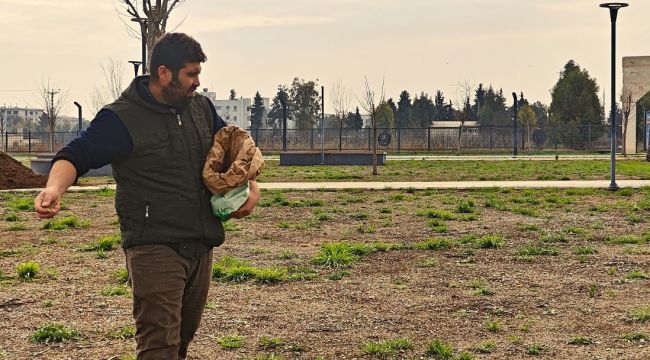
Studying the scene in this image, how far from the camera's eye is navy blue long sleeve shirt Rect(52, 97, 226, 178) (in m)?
3.67

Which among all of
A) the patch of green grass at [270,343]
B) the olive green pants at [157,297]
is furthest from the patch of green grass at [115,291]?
the olive green pants at [157,297]

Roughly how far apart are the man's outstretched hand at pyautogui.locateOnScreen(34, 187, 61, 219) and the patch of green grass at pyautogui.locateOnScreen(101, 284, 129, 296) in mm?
4103

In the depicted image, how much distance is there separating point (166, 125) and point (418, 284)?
4.42 metres

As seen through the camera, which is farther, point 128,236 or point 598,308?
point 598,308

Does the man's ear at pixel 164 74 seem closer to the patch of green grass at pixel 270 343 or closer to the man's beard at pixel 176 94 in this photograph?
the man's beard at pixel 176 94

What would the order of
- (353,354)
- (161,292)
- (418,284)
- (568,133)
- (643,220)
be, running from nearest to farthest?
(161,292)
(353,354)
(418,284)
(643,220)
(568,133)

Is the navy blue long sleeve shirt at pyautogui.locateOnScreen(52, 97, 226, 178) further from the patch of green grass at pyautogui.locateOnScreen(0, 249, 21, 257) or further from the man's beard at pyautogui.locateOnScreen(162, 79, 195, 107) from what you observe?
the patch of green grass at pyautogui.locateOnScreen(0, 249, 21, 257)

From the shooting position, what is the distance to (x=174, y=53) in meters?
3.77

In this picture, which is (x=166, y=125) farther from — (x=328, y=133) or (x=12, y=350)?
(x=328, y=133)

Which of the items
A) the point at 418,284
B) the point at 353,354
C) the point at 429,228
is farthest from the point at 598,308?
the point at 429,228

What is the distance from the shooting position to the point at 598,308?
268 inches

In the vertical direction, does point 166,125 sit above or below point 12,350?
above

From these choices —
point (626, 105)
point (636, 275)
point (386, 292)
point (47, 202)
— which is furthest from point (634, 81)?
point (47, 202)

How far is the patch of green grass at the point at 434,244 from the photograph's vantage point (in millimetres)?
10000
